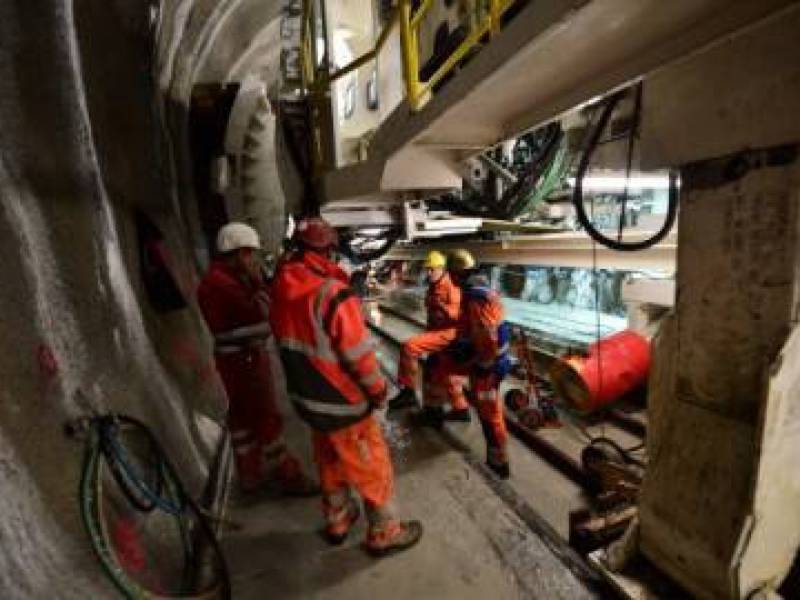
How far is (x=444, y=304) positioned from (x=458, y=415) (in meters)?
1.31

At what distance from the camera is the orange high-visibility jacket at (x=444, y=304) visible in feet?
17.3

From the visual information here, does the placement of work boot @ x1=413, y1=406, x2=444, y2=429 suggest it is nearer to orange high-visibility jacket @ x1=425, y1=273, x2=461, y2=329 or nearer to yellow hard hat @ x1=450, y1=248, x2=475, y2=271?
orange high-visibility jacket @ x1=425, y1=273, x2=461, y2=329

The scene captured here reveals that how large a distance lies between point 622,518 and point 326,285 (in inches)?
83.8

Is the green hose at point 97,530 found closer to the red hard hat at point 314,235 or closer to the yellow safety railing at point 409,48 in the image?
the red hard hat at point 314,235

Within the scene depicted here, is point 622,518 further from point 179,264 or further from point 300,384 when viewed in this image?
point 179,264

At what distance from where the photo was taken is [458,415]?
5.56m

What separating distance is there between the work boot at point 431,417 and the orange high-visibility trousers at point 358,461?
2.14m

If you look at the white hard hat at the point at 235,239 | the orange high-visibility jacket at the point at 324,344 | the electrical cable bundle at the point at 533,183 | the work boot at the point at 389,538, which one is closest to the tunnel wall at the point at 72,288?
the white hard hat at the point at 235,239

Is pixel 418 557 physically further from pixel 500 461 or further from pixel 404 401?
pixel 404 401

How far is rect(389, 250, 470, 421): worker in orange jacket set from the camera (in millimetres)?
4996

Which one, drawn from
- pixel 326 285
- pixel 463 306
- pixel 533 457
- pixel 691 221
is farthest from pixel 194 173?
pixel 691 221

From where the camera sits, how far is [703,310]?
1.91 metres

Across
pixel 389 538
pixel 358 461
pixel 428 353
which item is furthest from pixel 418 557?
pixel 428 353

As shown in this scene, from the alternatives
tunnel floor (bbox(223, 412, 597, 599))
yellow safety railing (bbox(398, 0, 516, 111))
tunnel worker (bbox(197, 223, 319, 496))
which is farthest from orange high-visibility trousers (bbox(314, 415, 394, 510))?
yellow safety railing (bbox(398, 0, 516, 111))
